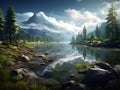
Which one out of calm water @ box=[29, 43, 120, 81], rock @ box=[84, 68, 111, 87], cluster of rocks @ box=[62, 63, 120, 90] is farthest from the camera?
calm water @ box=[29, 43, 120, 81]

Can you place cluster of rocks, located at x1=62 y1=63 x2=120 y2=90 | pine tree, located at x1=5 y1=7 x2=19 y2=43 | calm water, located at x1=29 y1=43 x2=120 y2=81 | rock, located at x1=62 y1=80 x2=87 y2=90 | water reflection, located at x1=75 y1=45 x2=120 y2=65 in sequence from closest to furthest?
1. rock, located at x1=62 y1=80 x2=87 y2=90
2. cluster of rocks, located at x1=62 y1=63 x2=120 y2=90
3. calm water, located at x1=29 y1=43 x2=120 y2=81
4. water reflection, located at x1=75 y1=45 x2=120 y2=65
5. pine tree, located at x1=5 y1=7 x2=19 y2=43

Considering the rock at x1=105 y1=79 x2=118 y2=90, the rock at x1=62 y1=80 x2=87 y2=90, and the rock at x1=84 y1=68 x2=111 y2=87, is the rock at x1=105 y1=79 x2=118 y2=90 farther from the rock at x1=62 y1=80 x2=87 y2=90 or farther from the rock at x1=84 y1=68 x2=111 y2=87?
the rock at x1=62 y1=80 x2=87 y2=90

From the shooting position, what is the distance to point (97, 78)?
53.8 feet

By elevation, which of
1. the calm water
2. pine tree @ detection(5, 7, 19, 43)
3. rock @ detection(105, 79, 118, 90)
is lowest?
the calm water

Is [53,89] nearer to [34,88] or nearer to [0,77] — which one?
[34,88]

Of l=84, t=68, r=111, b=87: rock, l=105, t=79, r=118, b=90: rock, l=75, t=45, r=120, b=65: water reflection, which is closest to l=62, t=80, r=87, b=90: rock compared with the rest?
l=84, t=68, r=111, b=87: rock

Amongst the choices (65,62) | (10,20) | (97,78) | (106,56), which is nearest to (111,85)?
(97,78)

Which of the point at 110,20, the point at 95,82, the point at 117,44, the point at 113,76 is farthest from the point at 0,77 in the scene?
the point at 110,20

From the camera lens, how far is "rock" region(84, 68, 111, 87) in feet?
53.1

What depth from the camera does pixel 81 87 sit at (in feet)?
47.6

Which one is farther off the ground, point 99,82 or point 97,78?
point 97,78

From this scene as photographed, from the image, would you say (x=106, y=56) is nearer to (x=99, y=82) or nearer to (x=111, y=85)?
(x=99, y=82)

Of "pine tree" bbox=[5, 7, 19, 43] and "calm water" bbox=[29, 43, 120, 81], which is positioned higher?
"pine tree" bbox=[5, 7, 19, 43]

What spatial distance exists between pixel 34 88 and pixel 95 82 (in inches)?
231
